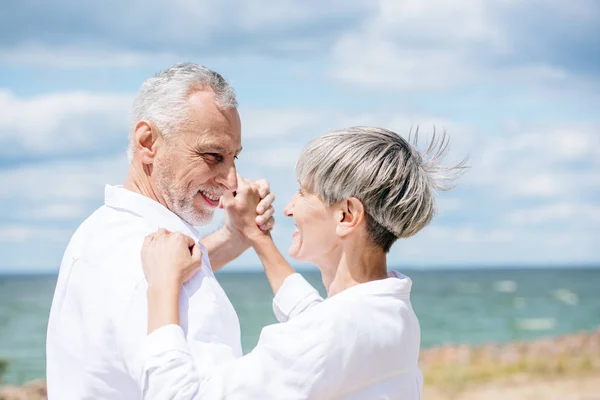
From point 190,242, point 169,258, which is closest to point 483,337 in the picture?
point 190,242

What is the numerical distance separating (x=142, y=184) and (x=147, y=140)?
0.17 metres

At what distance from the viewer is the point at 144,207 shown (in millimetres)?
3109

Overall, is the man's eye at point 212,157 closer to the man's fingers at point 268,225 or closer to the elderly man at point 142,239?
the elderly man at point 142,239

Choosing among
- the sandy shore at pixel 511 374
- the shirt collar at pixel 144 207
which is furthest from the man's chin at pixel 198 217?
the sandy shore at pixel 511 374

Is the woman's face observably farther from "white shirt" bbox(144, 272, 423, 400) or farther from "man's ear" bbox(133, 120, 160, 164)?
"man's ear" bbox(133, 120, 160, 164)

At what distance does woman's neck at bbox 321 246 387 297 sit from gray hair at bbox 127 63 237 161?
30.9 inches

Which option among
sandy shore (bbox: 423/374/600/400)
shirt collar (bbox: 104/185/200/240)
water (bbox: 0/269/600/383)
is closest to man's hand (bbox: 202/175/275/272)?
shirt collar (bbox: 104/185/200/240)

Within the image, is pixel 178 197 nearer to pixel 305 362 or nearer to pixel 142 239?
pixel 142 239

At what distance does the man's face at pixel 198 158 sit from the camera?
126 inches

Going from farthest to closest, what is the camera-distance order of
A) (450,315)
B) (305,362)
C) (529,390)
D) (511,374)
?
1. (450,315)
2. (511,374)
3. (529,390)
4. (305,362)

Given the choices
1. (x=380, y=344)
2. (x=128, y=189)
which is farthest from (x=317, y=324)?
(x=128, y=189)

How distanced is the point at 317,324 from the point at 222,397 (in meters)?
0.36

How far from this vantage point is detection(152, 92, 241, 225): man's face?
3.19m

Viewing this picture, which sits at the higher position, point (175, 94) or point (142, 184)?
point (175, 94)
